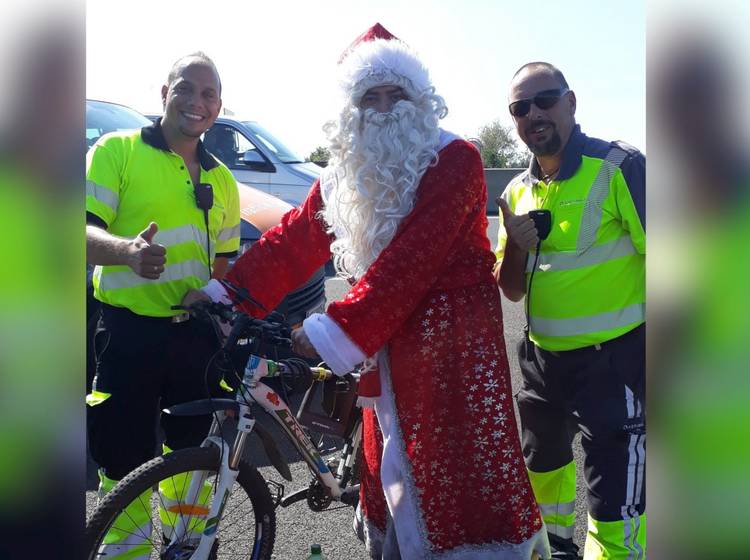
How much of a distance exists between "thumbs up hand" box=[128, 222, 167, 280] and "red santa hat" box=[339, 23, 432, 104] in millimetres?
823

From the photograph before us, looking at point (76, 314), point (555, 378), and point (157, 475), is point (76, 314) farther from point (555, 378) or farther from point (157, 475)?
point (555, 378)

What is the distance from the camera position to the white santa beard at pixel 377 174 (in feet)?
8.16

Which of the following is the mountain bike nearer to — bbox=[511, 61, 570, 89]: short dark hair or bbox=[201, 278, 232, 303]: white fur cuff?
bbox=[201, 278, 232, 303]: white fur cuff

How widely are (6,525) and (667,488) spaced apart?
629 millimetres

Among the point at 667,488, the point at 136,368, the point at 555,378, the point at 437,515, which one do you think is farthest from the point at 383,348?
the point at 667,488

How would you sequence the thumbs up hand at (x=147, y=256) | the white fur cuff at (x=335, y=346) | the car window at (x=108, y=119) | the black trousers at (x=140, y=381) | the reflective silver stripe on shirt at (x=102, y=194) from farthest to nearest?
the car window at (x=108, y=119), the black trousers at (x=140, y=381), the reflective silver stripe on shirt at (x=102, y=194), the thumbs up hand at (x=147, y=256), the white fur cuff at (x=335, y=346)

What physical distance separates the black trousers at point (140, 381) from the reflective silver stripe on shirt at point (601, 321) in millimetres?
1362

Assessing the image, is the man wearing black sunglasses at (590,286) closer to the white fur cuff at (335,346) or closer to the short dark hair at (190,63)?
the white fur cuff at (335,346)

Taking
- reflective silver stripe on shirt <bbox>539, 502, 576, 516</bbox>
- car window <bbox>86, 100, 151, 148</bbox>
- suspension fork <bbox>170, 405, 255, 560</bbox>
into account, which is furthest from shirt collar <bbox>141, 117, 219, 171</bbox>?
car window <bbox>86, 100, 151, 148</bbox>

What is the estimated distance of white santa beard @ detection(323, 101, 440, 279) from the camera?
2.49 meters

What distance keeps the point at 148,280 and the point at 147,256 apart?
45 centimetres

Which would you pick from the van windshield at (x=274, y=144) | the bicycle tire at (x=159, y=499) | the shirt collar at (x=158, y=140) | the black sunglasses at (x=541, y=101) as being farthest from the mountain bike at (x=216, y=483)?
the van windshield at (x=274, y=144)

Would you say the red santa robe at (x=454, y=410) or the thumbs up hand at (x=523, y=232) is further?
Answer: the thumbs up hand at (x=523, y=232)

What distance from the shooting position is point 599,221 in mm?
2768
